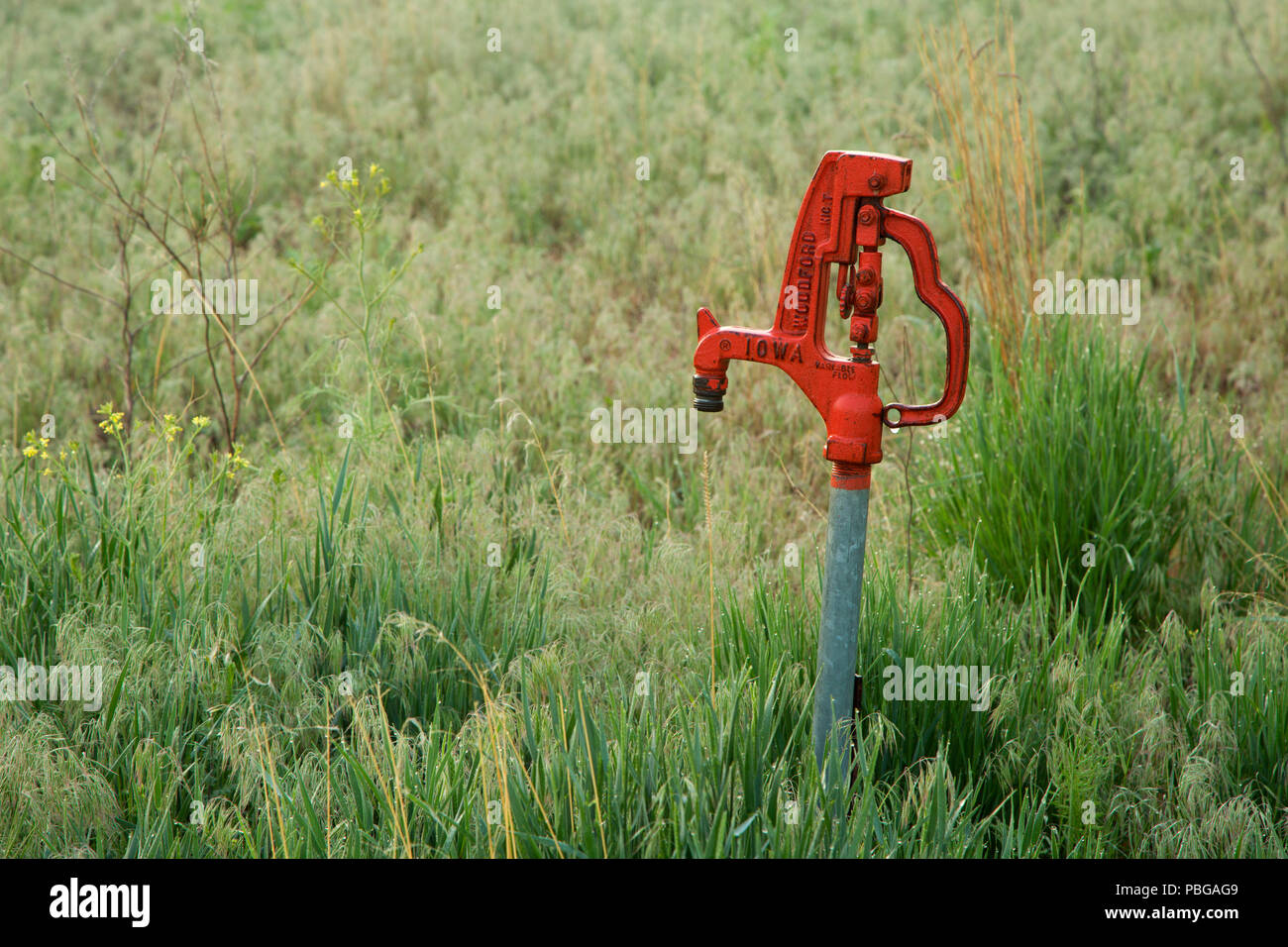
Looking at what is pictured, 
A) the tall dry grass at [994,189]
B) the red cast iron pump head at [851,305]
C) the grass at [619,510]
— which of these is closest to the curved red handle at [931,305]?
the red cast iron pump head at [851,305]

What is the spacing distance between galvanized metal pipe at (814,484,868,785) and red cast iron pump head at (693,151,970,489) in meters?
0.06

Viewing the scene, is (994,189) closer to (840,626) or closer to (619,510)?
(619,510)

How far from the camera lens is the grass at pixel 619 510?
2.38 meters

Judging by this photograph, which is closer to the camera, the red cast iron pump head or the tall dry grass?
the red cast iron pump head

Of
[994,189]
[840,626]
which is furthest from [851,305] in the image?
[994,189]

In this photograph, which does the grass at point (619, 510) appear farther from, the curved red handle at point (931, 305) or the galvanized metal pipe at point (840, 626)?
the curved red handle at point (931, 305)

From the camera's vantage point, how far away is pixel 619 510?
3986mm

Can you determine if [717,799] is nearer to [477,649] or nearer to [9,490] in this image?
[477,649]

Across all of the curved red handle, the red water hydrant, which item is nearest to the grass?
the red water hydrant

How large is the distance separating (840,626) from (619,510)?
1733 mm

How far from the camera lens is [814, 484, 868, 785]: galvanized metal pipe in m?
2.29

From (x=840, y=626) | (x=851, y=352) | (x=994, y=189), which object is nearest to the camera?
(x=851, y=352)

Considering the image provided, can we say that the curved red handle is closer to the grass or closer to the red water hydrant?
the red water hydrant
